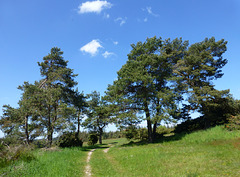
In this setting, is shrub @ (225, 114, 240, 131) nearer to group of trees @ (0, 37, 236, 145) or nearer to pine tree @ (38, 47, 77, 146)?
group of trees @ (0, 37, 236, 145)

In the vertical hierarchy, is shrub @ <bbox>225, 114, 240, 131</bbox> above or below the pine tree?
below

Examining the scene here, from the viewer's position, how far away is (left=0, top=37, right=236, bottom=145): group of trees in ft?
65.5

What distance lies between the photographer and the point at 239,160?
30.7ft

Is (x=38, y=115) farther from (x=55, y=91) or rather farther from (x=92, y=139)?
(x=92, y=139)

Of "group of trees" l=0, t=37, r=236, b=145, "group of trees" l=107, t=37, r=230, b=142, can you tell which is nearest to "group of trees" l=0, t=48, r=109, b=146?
"group of trees" l=0, t=37, r=236, b=145

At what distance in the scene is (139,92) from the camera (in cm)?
2148

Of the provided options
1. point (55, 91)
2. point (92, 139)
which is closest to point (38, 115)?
point (55, 91)

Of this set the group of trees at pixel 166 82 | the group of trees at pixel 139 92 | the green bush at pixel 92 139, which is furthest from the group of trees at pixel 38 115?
the green bush at pixel 92 139

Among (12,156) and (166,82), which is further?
(166,82)

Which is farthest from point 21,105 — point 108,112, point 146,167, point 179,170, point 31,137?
point 179,170

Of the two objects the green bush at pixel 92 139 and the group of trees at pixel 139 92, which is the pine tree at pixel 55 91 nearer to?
the group of trees at pixel 139 92

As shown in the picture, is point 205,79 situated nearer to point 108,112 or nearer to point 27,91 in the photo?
point 108,112

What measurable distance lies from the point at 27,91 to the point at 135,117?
1554 cm

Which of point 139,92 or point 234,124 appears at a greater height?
point 139,92
